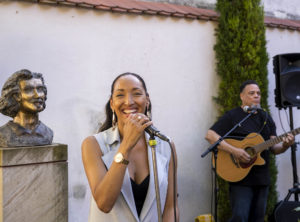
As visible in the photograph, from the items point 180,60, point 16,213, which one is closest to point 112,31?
point 180,60

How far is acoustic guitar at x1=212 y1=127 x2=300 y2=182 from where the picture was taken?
4.95 meters

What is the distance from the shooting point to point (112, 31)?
5.23 meters

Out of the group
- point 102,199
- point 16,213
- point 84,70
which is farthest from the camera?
point 84,70

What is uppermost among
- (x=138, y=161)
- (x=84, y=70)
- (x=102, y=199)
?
(x=84, y=70)

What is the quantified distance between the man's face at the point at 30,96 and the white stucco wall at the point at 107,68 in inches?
64.6

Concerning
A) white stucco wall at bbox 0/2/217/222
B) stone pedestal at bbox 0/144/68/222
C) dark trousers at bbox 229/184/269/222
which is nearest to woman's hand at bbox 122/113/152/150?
stone pedestal at bbox 0/144/68/222

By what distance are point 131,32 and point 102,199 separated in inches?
146

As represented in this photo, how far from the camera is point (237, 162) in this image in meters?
5.07

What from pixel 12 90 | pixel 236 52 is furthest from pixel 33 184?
pixel 236 52

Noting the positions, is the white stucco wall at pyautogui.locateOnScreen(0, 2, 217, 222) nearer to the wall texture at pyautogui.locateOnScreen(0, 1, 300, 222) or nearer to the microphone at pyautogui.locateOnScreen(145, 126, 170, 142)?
the wall texture at pyautogui.locateOnScreen(0, 1, 300, 222)

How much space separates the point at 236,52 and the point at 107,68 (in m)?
2.01

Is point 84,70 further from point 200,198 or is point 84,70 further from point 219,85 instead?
point 200,198

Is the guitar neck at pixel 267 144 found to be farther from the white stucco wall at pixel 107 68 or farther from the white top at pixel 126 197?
the white top at pixel 126 197

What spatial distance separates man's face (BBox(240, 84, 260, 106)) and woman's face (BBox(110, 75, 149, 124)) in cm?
322
